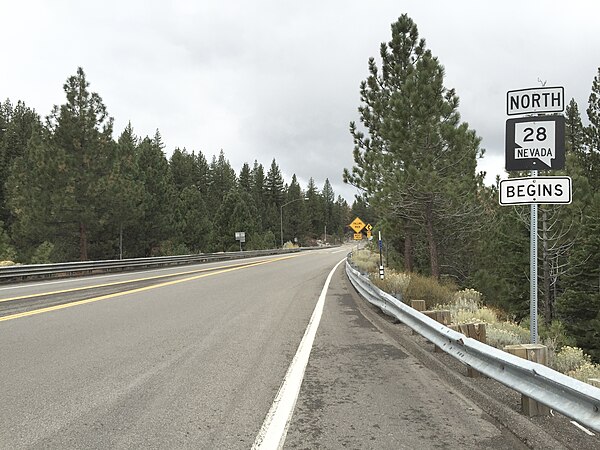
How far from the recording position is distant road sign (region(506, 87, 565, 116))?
5.32 m

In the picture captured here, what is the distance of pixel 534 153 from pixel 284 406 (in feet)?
12.9

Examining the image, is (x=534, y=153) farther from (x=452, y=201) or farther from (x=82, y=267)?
(x=82, y=267)

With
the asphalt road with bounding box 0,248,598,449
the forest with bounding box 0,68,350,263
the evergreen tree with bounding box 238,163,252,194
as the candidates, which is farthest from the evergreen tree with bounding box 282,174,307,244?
the asphalt road with bounding box 0,248,598,449

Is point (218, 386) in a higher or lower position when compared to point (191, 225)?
lower

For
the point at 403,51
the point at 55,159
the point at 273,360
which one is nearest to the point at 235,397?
the point at 273,360

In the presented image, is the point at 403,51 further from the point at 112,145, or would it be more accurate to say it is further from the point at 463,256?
the point at 112,145

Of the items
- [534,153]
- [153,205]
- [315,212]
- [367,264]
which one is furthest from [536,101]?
[315,212]

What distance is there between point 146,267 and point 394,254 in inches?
613

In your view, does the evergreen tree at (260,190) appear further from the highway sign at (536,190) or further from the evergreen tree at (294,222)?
the highway sign at (536,190)

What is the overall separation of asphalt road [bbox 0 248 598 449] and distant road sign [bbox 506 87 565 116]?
3248mm

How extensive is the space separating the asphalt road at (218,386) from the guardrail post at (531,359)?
0.17 metres

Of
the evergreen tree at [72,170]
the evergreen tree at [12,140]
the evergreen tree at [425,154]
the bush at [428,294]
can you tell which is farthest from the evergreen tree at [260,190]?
the bush at [428,294]

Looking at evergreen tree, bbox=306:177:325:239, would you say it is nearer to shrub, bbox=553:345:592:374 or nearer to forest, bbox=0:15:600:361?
forest, bbox=0:15:600:361

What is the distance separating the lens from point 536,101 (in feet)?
17.8
